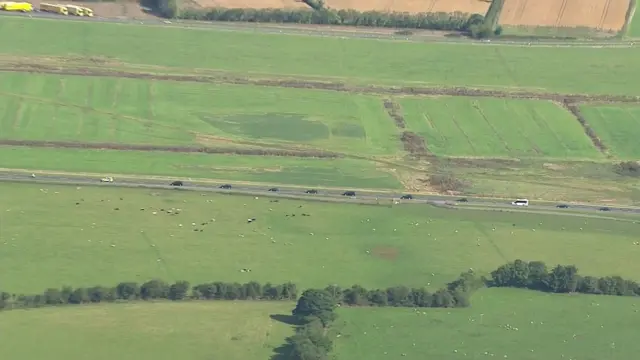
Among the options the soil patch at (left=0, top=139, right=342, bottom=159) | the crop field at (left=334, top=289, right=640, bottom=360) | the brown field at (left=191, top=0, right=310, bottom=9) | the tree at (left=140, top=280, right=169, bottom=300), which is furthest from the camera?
the brown field at (left=191, top=0, right=310, bottom=9)

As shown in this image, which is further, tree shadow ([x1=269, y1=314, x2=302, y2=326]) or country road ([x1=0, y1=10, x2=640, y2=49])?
country road ([x1=0, y1=10, x2=640, y2=49])

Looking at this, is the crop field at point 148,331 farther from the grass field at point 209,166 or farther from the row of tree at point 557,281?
the grass field at point 209,166

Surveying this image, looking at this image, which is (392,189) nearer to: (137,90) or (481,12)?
(137,90)

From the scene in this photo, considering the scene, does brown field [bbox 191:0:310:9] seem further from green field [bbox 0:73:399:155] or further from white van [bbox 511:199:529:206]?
white van [bbox 511:199:529:206]

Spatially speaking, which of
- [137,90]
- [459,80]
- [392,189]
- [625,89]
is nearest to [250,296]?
[392,189]

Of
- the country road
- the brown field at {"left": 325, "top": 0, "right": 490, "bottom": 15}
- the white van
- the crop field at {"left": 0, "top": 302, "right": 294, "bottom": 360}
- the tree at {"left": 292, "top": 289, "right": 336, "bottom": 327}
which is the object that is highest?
the brown field at {"left": 325, "top": 0, "right": 490, "bottom": 15}

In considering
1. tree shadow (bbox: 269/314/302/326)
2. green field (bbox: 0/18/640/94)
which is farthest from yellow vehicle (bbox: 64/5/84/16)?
tree shadow (bbox: 269/314/302/326)
